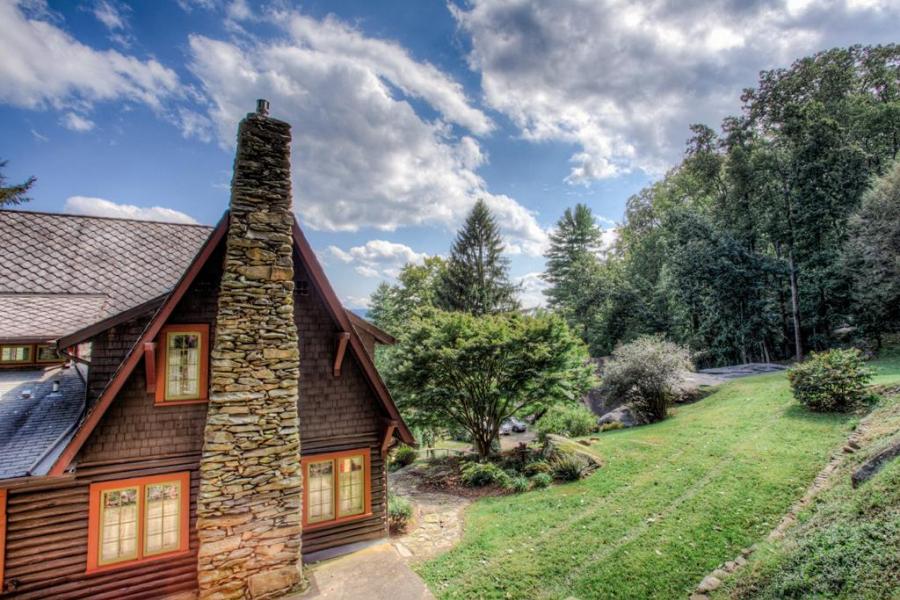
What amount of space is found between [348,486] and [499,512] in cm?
433

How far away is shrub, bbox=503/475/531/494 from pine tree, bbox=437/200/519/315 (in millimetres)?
16671

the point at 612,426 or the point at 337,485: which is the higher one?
the point at 337,485

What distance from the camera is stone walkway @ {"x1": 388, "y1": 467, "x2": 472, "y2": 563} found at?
28.1 ft

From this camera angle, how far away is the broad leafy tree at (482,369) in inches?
561

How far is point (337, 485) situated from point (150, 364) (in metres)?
4.14

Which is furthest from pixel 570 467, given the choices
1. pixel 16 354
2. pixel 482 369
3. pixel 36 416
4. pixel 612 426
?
pixel 16 354

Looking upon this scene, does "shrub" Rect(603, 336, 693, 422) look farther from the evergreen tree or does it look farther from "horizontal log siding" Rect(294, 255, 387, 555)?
the evergreen tree

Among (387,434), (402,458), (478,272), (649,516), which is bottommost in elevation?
(402,458)

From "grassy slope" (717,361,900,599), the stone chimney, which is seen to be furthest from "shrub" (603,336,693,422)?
the stone chimney

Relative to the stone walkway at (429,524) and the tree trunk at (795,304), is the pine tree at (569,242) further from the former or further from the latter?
the stone walkway at (429,524)

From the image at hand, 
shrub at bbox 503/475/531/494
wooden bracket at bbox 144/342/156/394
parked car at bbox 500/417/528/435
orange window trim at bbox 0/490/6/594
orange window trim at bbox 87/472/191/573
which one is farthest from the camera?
parked car at bbox 500/417/528/435

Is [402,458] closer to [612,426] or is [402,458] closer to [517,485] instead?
[517,485]

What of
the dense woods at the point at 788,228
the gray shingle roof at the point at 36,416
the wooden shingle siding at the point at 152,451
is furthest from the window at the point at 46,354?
the dense woods at the point at 788,228

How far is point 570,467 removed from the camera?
1170cm
